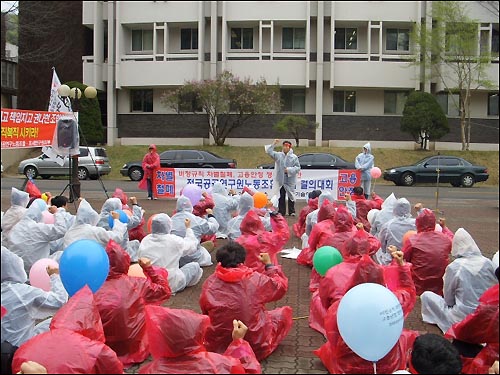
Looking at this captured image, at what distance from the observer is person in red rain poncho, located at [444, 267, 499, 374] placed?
3826 millimetres

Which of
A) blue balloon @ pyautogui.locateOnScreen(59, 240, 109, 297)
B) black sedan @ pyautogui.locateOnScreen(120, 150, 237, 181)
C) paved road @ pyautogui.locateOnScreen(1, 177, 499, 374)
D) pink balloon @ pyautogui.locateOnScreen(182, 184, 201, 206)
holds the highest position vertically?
black sedan @ pyautogui.locateOnScreen(120, 150, 237, 181)

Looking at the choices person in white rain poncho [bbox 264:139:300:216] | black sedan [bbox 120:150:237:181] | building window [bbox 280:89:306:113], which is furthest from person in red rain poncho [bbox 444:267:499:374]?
building window [bbox 280:89:306:113]

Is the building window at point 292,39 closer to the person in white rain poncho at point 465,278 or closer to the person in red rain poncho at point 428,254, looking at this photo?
the person in red rain poncho at point 428,254

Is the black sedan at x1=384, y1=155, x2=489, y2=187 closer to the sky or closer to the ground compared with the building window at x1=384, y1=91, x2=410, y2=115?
closer to the ground

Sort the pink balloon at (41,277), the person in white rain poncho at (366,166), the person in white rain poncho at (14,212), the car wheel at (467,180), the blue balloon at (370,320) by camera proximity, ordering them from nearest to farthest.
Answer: the blue balloon at (370,320)
the pink balloon at (41,277)
the person in white rain poncho at (14,212)
the person in white rain poncho at (366,166)
the car wheel at (467,180)

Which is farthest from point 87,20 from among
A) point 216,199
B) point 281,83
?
point 216,199

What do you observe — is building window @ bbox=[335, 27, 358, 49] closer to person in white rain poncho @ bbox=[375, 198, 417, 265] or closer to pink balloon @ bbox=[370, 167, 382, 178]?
pink balloon @ bbox=[370, 167, 382, 178]

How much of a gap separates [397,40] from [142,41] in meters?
15.3

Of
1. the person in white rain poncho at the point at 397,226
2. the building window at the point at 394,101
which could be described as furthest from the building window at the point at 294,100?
the person in white rain poncho at the point at 397,226

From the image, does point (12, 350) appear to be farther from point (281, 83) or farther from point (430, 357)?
point (281, 83)

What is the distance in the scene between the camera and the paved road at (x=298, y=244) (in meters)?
5.21

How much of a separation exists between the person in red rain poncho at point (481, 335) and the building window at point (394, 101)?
31508 mm

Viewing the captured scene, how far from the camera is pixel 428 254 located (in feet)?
22.2

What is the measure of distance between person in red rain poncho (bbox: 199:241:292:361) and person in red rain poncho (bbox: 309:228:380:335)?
0.42 metres
